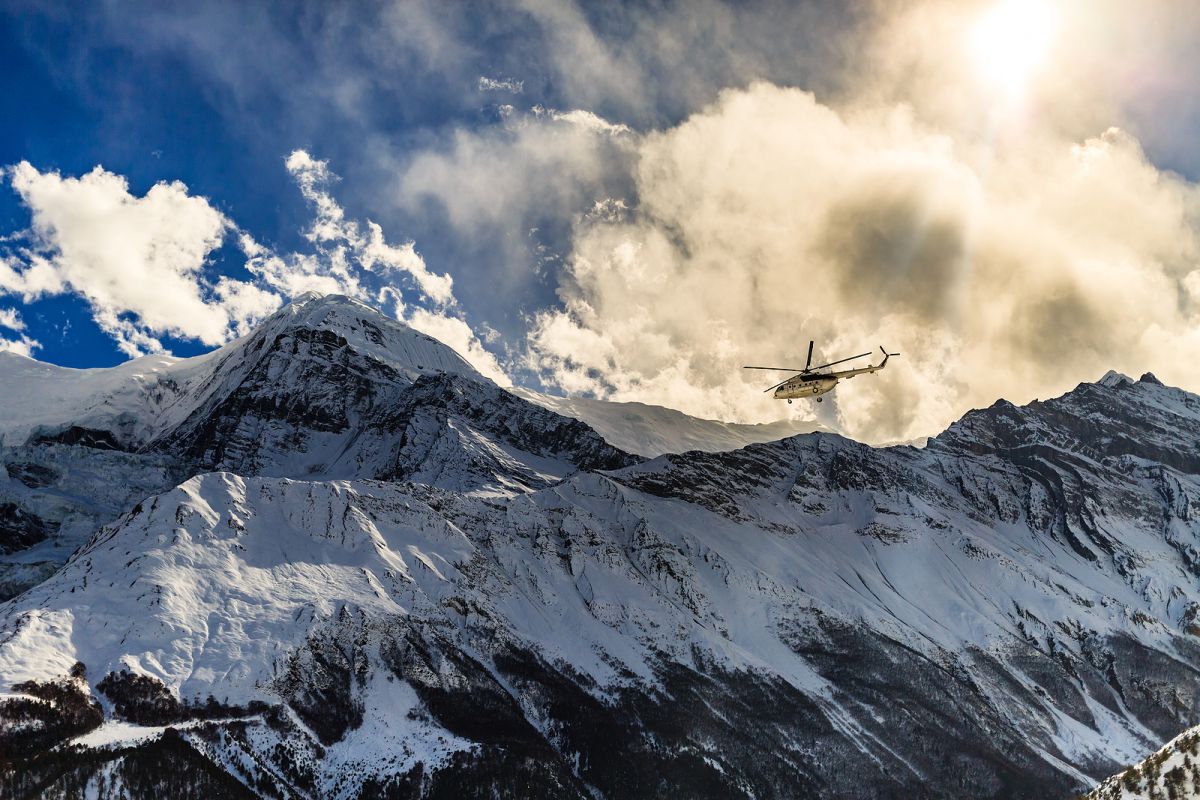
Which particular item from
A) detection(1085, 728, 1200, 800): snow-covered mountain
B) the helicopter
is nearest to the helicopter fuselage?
A: the helicopter

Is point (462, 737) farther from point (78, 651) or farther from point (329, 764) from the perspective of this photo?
point (78, 651)

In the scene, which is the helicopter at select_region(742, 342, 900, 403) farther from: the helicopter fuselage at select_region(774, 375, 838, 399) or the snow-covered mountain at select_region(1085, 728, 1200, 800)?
the snow-covered mountain at select_region(1085, 728, 1200, 800)

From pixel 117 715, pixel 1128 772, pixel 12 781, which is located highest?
pixel 1128 772

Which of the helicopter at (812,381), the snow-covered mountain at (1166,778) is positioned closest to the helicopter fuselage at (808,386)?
the helicopter at (812,381)

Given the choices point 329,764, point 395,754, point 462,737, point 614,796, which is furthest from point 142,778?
point 614,796

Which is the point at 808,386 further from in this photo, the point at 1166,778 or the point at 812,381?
the point at 1166,778

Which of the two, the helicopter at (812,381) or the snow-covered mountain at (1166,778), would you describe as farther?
the helicopter at (812,381)

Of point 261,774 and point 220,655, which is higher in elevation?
point 220,655

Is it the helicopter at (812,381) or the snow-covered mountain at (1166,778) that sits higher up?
the helicopter at (812,381)

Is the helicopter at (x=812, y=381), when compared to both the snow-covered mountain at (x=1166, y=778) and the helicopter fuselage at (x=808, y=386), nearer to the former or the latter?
the helicopter fuselage at (x=808, y=386)

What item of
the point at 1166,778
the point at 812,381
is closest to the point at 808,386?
the point at 812,381

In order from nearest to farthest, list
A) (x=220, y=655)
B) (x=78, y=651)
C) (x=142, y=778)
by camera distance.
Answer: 1. (x=142, y=778)
2. (x=78, y=651)
3. (x=220, y=655)
